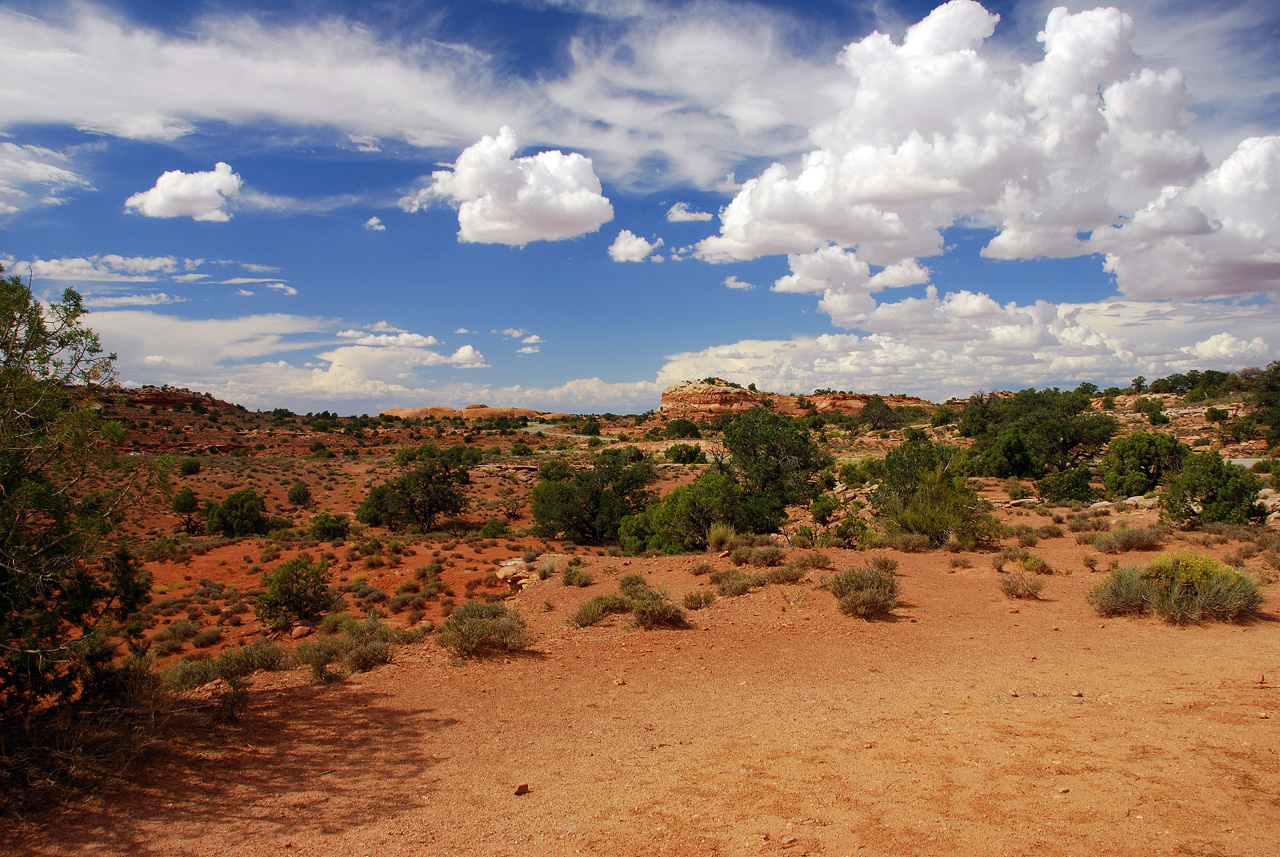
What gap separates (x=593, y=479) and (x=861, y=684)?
22.4 m

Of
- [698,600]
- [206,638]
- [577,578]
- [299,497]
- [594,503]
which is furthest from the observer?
[299,497]

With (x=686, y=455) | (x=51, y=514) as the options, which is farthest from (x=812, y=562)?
(x=686, y=455)

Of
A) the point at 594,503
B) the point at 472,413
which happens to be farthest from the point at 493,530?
the point at 472,413

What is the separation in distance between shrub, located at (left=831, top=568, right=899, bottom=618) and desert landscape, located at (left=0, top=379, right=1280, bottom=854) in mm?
230

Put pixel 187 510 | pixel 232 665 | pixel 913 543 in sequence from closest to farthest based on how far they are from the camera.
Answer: pixel 232 665, pixel 913 543, pixel 187 510

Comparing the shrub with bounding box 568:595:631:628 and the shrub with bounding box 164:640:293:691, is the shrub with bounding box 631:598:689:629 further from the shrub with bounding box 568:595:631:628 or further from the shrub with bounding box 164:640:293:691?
the shrub with bounding box 164:640:293:691

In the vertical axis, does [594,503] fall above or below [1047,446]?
below

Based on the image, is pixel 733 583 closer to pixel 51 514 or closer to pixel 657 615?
pixel 657 615

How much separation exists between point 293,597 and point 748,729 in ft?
46.1

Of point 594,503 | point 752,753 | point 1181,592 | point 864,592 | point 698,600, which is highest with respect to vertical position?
point 1181,592

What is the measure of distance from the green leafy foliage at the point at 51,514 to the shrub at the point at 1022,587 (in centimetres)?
1450

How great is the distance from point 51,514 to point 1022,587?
15.2 meters

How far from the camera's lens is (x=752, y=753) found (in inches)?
260

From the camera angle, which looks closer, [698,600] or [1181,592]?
[1181,592]
